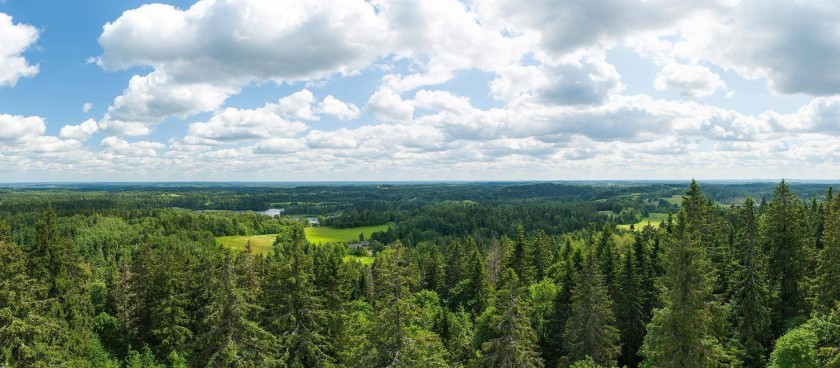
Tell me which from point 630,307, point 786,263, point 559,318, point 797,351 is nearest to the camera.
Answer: point 797,351

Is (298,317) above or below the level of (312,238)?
above

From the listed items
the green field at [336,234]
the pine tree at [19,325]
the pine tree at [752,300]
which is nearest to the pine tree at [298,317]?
the pine tree at [19,325]

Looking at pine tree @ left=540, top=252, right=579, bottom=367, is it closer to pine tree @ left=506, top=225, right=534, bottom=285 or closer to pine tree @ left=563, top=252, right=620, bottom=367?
pine tree @ left=563, top=252, right=620, bottom=367

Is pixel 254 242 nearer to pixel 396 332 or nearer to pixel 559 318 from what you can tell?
pixel 559 318

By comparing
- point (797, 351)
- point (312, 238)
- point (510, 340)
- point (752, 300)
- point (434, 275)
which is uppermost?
point (752, 300)

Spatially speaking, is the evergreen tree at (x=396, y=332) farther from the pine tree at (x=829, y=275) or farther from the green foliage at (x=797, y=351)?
the pine tree at (x=829, y=275)

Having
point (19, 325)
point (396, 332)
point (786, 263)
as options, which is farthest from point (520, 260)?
point (19, 325)
